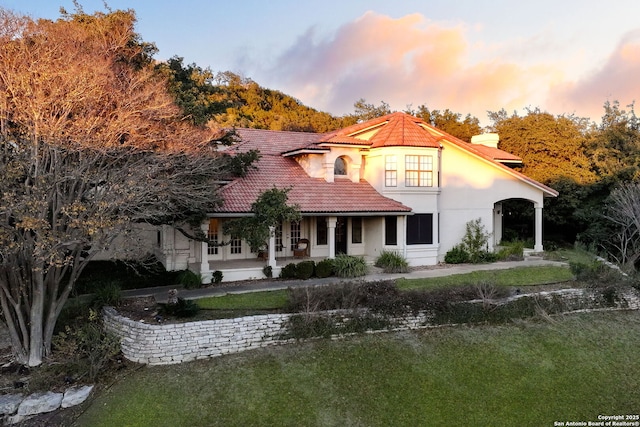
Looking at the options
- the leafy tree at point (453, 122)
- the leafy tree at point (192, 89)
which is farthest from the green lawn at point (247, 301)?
the leafy tree at point (453, 122)

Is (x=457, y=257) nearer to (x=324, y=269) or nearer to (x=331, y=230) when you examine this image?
(x=331, y=230)

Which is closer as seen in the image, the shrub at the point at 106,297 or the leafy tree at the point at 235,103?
the shrub at the point at 106,297

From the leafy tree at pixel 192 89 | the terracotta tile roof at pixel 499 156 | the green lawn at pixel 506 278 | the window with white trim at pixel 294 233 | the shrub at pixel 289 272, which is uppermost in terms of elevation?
the leafy tree at pixel 192 89

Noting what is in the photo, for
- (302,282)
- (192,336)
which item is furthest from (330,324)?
(302,282)

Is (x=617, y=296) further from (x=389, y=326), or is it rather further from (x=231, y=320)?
(x=231, y=320)

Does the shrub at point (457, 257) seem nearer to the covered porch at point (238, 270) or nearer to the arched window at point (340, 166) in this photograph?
the arched window at point (340, 166)

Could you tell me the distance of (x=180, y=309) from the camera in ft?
44.1

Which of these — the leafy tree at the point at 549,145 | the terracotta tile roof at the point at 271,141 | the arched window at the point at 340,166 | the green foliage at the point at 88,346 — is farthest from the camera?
the leafy tree at the point at 549,145

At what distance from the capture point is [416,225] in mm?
22766

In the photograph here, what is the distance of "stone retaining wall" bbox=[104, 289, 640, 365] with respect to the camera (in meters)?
12.2

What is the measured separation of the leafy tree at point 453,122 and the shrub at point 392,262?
2225cm

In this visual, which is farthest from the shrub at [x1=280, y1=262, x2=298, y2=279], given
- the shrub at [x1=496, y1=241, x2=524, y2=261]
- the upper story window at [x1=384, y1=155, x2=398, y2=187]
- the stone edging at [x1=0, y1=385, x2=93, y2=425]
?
the shrub at [x1=496, y1=241, x2=524, y2=261]

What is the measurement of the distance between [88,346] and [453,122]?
3634cm

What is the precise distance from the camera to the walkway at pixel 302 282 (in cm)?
1642
